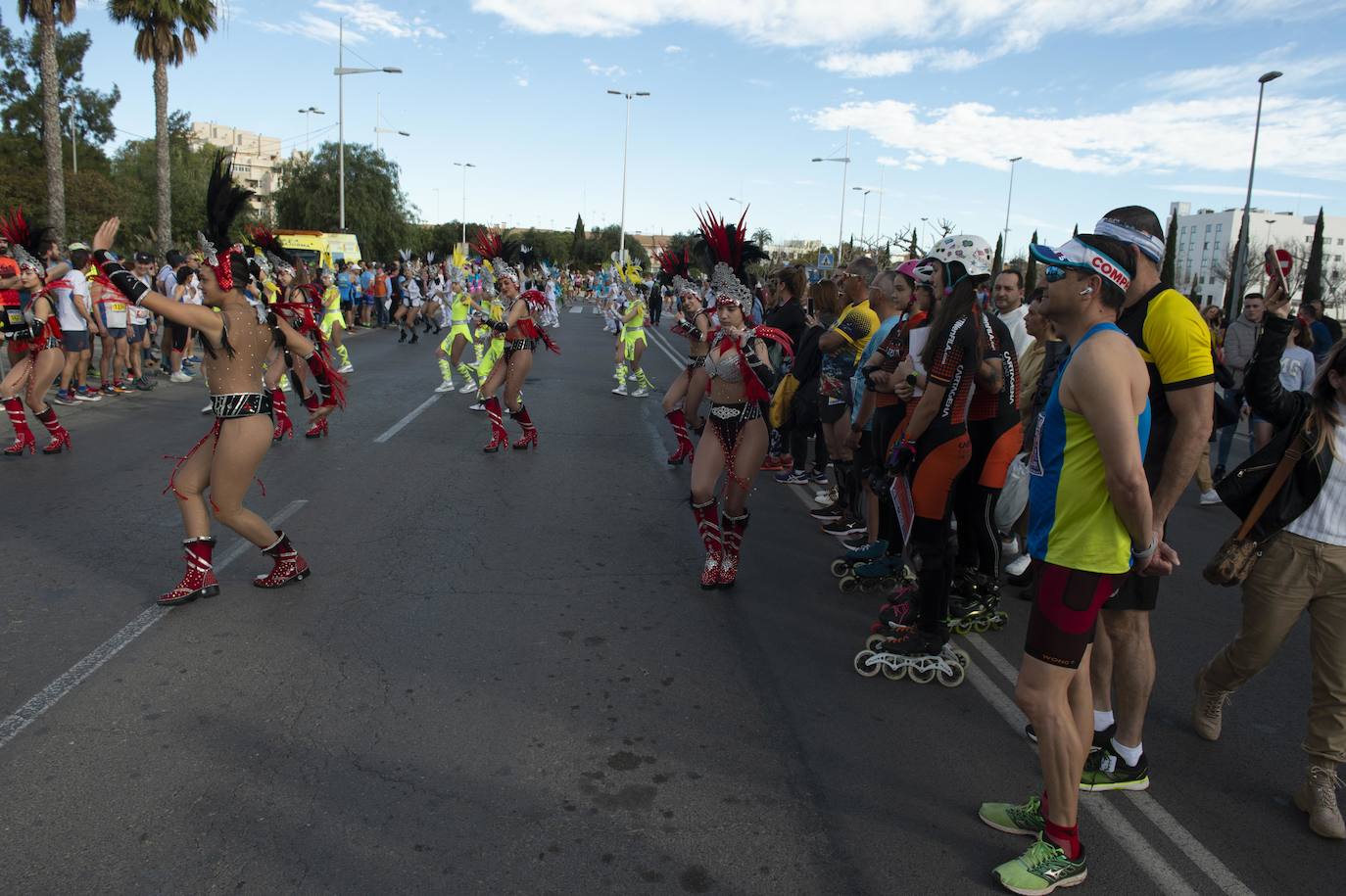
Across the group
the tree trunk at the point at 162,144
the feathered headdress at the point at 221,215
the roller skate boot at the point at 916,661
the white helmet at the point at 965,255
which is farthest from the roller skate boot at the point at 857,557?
the tree trunk at the point at 162,144

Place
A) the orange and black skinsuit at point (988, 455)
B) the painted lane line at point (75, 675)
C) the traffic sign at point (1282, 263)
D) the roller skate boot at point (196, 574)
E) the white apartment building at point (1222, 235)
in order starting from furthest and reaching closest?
the white apartment building at point (1222, 235) → the roller skate boot at point (196, 574) → the orange and black skinsuit at point (988, 455) → the traffic sign at point (1282, 263) → the painted lane line at point (75, 675)

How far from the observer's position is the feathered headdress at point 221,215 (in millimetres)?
5438

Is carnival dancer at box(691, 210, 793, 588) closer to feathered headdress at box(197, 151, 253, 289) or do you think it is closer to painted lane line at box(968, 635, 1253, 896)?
painted lane line at box(968, 635, 1253, 896)

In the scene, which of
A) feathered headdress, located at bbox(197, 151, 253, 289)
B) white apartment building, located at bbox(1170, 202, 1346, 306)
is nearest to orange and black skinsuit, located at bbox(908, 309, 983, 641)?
feathered headdress, located at bbox(197, 151, 253, 289)

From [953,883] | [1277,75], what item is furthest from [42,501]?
[1277,75]

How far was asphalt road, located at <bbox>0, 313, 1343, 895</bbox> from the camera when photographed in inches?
121

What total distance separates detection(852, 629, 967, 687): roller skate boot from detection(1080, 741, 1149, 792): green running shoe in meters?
0.91

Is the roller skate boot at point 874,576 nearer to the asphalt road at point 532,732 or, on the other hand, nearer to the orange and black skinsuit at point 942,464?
the asphalt road at point 532,732

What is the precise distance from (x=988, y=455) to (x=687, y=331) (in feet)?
9.51

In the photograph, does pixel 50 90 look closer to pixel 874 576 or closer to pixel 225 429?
pixel 225 429

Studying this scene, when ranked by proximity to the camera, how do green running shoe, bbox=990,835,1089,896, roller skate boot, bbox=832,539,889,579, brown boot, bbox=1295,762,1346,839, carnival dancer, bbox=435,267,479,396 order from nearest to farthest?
green running shoe, bbox=990,835,1089,896
brown boot, bbox=1295,762,1346,839
roller skate boot, bbox=832,539,889,579
carnival dancer, bbox=435,267,479,396

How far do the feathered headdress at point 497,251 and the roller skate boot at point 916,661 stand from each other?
27.6 ft

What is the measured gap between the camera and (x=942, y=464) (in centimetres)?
471

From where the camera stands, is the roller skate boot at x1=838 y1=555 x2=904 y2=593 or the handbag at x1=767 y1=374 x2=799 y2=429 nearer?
the roller skate boot at x1=838 y1=555 x2=904 y2=593
